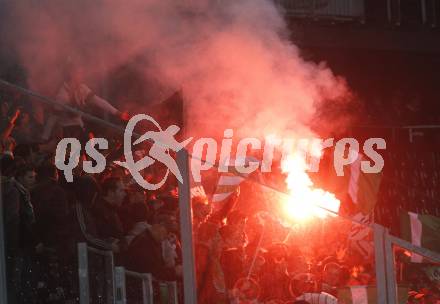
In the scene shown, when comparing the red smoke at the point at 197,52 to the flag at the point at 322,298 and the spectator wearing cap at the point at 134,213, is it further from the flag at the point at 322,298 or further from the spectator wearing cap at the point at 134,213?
the flag at the point at 322,298

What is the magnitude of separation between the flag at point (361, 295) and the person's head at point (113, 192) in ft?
5.77

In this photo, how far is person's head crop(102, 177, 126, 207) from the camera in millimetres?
5555

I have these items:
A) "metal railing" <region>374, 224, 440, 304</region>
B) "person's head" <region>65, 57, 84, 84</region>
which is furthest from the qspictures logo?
"metal railing" <region>374, 224, 440, 304</region>

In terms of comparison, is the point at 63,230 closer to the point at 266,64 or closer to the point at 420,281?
the point at 420,281

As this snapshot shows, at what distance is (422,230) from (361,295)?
337cm

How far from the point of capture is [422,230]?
941 centimetres

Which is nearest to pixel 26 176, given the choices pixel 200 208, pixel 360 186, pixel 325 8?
pixel 200 208

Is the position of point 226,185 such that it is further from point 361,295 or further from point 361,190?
point 361,190

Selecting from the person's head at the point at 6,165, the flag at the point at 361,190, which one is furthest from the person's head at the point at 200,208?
the flag at the point at 361,190

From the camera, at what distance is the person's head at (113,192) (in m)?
5.55

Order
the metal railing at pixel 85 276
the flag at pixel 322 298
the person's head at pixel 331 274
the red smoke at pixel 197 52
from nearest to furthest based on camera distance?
→ the metal railing at pixel 85 276 → the flag at pixel 322 298 → the person's head at pixel 331 274 → the red smoke at pixel 197 52

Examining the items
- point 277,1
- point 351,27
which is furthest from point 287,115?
point 351,27

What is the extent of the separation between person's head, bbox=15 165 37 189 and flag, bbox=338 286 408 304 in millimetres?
2294

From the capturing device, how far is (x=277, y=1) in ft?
40.1
